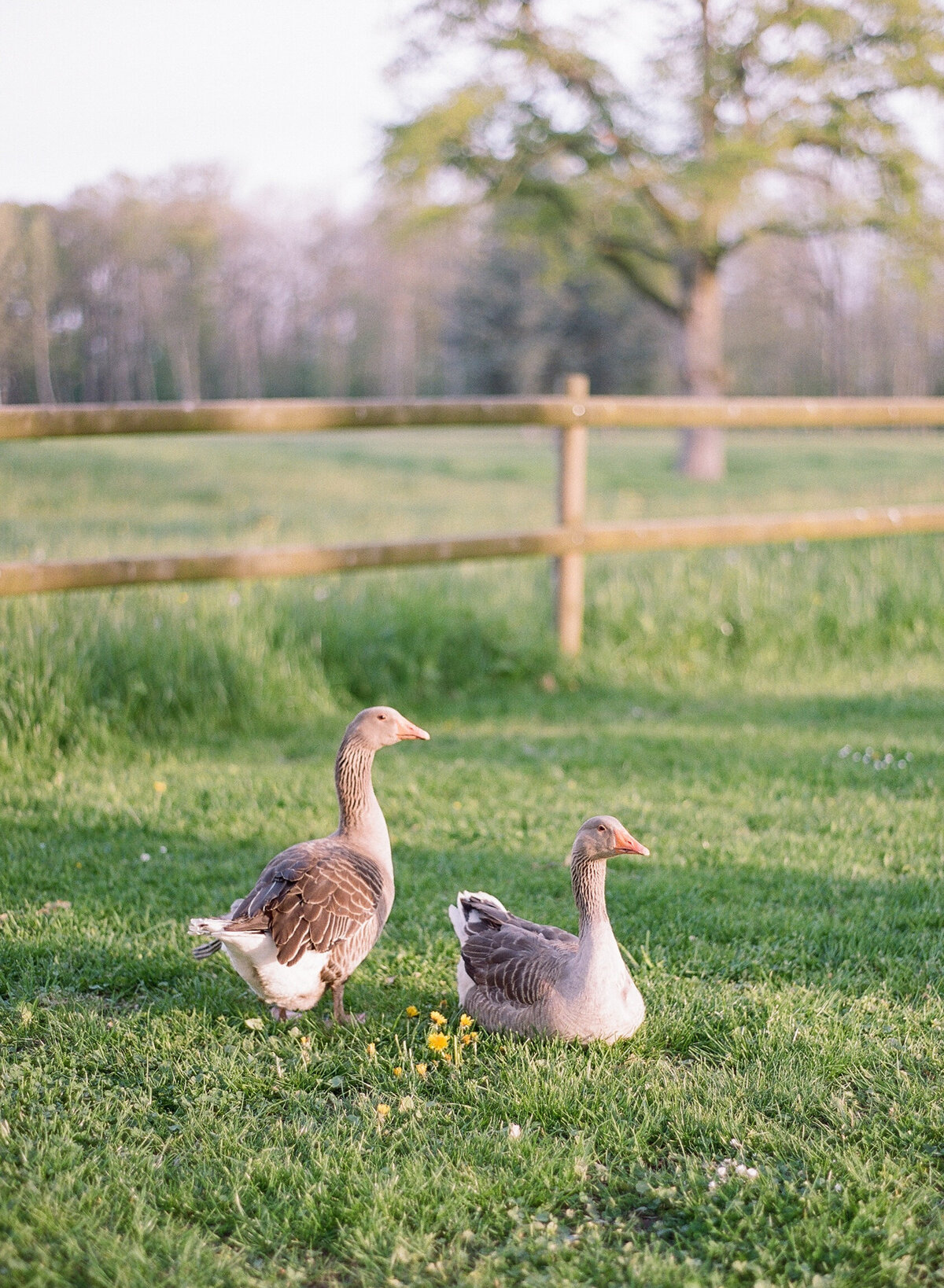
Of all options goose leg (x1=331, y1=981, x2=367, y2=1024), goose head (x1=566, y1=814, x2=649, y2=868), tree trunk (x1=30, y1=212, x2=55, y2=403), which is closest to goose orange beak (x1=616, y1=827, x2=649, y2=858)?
goose head (x1=566, y1=814, x2=649, y2=868)

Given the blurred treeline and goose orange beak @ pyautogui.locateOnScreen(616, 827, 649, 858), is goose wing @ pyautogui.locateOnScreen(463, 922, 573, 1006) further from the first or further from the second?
the blurred treeline

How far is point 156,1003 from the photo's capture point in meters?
3.28

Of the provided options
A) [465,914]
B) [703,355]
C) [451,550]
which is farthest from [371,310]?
[465,914]

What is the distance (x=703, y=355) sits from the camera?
2277cm

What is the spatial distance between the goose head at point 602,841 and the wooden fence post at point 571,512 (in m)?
4.00

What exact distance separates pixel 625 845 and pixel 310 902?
89cm

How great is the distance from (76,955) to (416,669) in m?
3.42

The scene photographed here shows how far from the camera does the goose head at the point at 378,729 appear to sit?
3475 millimetres

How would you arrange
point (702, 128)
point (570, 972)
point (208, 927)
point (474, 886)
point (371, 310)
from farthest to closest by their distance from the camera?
point (371, 310)
point (702, 128)
point (474, 886)
point (570, 972)
point (208, 927)

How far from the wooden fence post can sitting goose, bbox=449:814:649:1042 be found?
4.04 meters

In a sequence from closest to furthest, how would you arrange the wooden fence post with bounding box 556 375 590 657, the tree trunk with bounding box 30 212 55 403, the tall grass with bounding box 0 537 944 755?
the tall grass with bounding box 0 537 944 755
the tree trunk with bounding box 30 212 55 403
the wooden fence post with bounding box 556 375 590 657

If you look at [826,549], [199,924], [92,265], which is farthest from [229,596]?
[826,549]

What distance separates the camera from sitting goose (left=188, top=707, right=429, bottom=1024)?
2.93 m

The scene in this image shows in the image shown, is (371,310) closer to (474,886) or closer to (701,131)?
(701,131)
